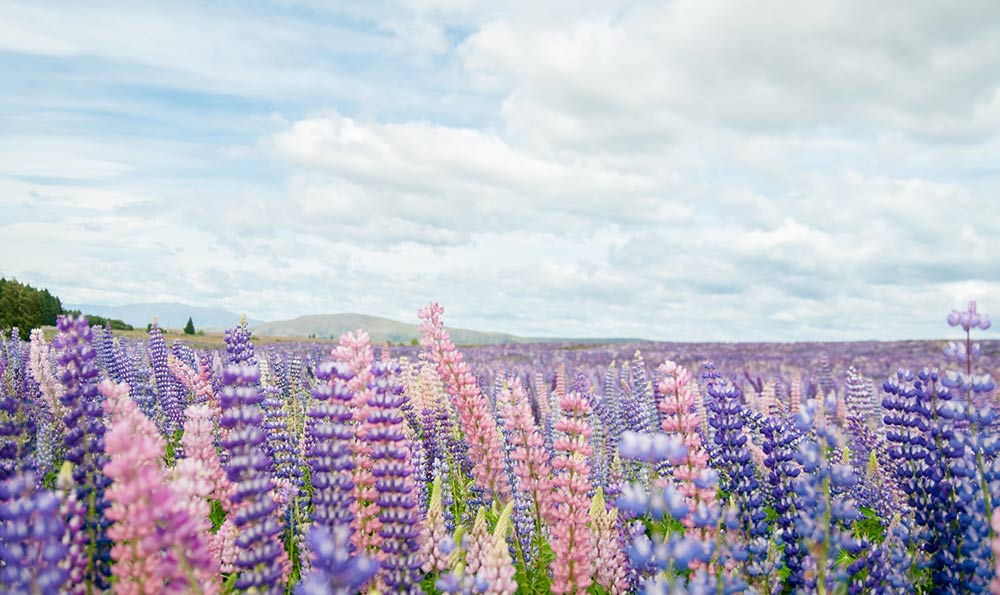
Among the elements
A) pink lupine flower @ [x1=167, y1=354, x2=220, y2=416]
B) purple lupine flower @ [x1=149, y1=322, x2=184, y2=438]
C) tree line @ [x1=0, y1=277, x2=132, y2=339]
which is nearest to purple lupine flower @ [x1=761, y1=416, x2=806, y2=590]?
pink lupine flower @ [x1=167, y1=354, x2=220, y2=416]

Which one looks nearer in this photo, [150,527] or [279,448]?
→ [150,527]

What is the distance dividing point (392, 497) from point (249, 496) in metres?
0.67

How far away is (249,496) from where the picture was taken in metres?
3.03

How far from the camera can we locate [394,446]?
346 cm

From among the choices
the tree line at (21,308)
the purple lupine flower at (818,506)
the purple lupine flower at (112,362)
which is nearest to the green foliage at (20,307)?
the tree line at (21,308)

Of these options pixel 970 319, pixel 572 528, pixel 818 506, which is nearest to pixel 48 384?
pixel 572 528

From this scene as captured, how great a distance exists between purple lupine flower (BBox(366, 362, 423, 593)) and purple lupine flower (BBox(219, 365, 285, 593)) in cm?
52

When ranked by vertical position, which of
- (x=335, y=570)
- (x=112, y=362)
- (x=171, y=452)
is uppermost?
(x=112, y=362)

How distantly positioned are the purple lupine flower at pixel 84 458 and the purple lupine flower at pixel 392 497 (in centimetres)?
126

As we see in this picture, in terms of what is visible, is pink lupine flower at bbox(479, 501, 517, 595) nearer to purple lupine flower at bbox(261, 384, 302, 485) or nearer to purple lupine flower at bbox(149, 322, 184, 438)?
purple lupine flower at bbox(261, 384, 302, 485)

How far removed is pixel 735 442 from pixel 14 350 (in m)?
15.6

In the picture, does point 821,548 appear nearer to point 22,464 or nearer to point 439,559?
point 439,559

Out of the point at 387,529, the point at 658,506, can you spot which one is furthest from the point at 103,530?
the point at 658,506

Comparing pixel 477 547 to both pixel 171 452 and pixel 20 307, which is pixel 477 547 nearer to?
pixel 171 452
